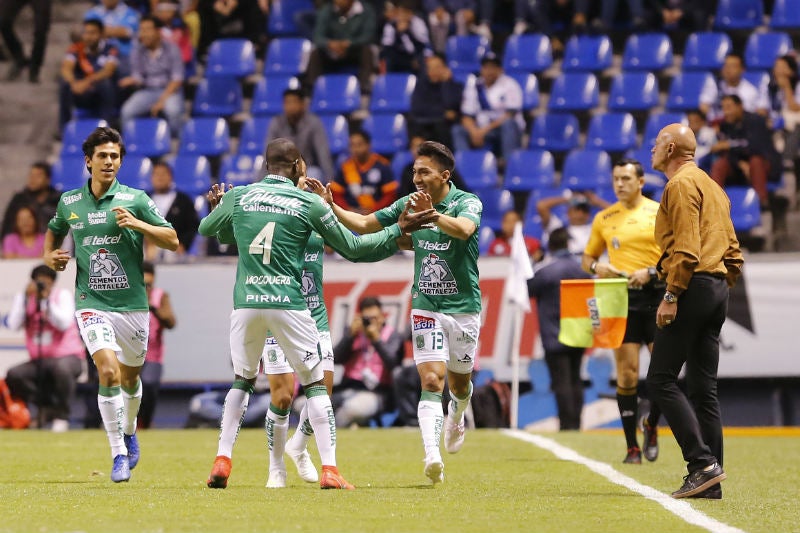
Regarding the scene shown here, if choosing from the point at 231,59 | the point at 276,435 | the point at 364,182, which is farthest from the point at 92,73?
the point at 276,435

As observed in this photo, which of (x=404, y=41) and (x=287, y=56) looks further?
(x=287, y=56)

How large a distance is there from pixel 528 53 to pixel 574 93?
1263 millimetres

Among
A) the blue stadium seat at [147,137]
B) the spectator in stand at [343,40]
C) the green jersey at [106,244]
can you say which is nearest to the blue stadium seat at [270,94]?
the spectator in stand at [343,40]

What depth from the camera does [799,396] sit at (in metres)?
17.7

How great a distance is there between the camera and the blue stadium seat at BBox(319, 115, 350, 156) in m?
21.8

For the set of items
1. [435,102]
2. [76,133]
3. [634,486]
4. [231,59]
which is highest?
[231,59]

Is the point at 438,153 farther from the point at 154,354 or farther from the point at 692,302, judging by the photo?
the point at 154,354

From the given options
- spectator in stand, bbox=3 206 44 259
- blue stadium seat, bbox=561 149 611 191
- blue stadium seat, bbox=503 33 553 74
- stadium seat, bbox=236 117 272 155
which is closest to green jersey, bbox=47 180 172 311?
spectator in stand, bbox=3 206 44 259

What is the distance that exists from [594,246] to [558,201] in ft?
23.4

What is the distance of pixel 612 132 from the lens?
71.2 feet

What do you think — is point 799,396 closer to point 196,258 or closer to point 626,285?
point 626,285

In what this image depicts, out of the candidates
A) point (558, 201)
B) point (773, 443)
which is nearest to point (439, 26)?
point (558, 201)

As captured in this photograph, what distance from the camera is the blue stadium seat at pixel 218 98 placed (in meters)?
23.6

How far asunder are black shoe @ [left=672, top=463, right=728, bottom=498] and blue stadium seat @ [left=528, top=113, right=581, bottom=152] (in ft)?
43.4
